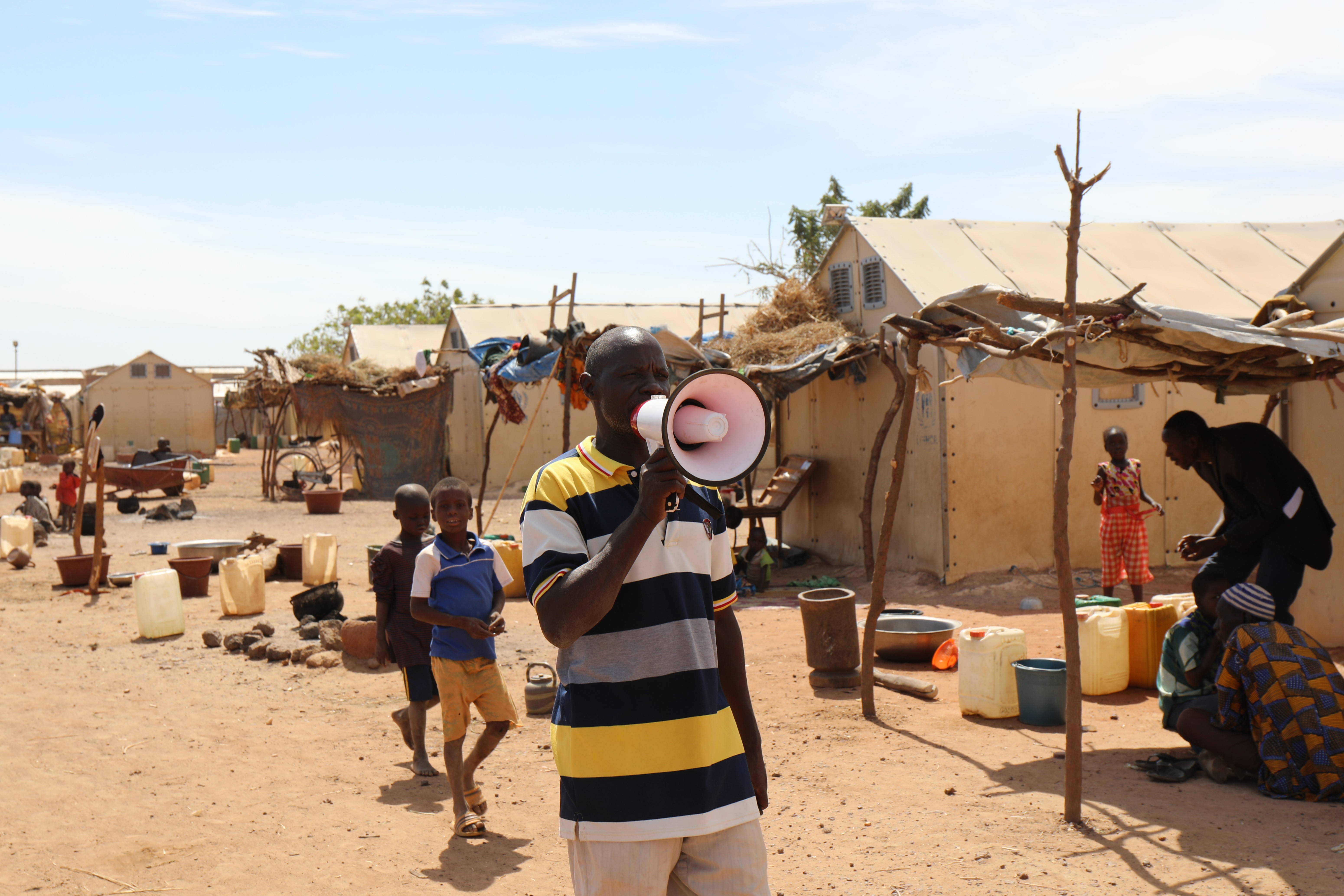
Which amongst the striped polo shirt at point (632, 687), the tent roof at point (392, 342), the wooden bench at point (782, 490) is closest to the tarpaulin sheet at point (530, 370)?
the wooden bench at point (782, 490)

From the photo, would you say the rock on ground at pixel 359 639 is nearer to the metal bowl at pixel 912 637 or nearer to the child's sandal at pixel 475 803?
the child's sandal at pixel 475 803

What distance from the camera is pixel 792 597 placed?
1102cm

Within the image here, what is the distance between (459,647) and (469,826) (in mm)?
787

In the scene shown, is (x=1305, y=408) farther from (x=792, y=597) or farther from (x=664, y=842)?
(x=664, y=842)

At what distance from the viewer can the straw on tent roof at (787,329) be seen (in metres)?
12.0

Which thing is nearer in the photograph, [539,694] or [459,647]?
[459,647]

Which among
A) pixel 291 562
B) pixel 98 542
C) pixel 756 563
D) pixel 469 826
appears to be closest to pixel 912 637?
pixel 756 563

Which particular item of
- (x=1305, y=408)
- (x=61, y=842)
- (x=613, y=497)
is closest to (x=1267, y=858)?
(x=613, y=497)

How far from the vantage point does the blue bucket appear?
6148mm

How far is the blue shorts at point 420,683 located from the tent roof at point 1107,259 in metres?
7.33

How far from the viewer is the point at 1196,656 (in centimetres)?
534

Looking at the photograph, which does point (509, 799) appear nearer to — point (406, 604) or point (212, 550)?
point (406, 604)

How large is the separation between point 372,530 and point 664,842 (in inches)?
625

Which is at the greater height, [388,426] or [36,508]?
[388,426]
